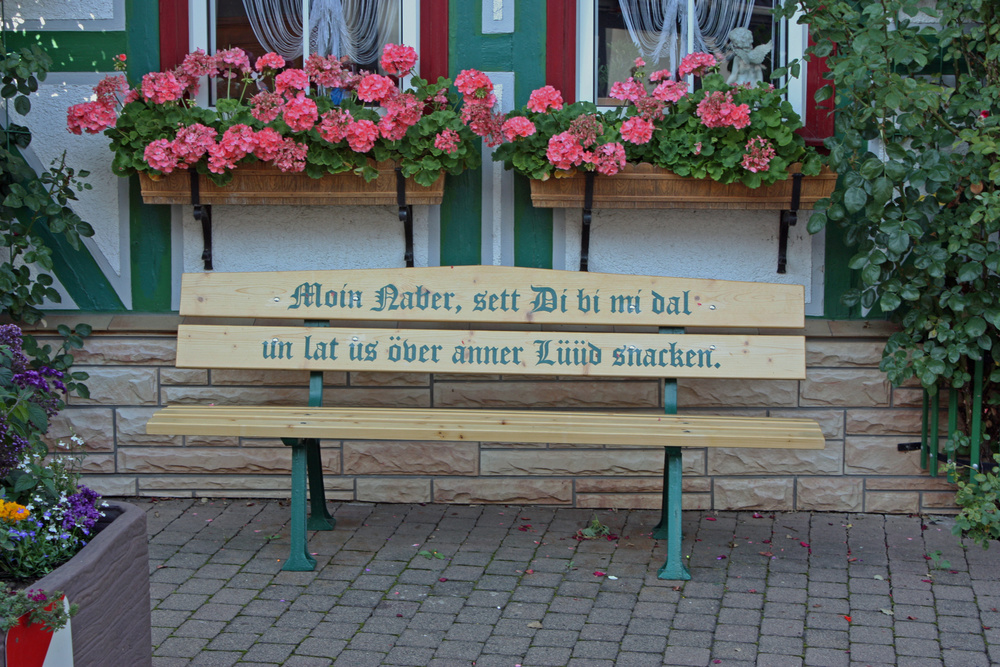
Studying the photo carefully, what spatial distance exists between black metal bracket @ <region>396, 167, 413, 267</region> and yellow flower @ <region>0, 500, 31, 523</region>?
219cm

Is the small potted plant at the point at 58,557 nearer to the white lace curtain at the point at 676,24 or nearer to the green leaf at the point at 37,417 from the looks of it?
the green leaf at the point at 37,417

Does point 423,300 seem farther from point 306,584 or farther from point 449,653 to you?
point 449,653

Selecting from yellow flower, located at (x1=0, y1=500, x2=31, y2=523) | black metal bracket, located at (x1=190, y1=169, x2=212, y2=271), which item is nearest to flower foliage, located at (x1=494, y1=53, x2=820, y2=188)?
black metal bracket, located at (x1=190, y1=169, x2=212, y2=271)

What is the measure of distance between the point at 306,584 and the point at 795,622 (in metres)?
1.69

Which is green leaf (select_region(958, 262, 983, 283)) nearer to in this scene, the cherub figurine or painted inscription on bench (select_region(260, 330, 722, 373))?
painted inscription on bench (select_region(260, 330, 722, 373))

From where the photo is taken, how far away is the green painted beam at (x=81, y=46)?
4.46 meters

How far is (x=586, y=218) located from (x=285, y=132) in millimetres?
1304

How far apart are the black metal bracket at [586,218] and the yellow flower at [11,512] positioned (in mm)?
2525

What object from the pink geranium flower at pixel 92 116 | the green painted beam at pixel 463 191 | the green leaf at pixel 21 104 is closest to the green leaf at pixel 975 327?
the green painted beam at pixel 463 191

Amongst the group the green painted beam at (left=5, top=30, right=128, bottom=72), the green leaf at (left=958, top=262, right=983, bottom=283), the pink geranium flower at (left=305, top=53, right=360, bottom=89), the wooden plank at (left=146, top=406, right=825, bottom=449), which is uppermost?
the green painted beam at (left=5, top=30, right=128, bottom=72)

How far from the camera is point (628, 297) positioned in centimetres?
404

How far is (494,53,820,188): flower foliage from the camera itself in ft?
13.4

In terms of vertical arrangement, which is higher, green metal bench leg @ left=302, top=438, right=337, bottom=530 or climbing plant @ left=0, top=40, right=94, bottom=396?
climbing plant @ left=0, top=40, right=94, bottom=396

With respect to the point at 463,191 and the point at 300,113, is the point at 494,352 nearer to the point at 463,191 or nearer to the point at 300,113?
the point at 463,191
